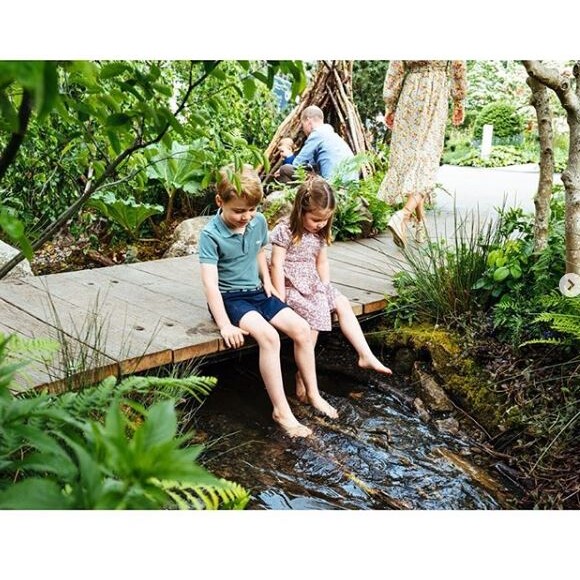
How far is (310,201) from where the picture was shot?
308 cm

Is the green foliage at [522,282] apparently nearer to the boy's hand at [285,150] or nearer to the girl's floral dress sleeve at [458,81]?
the girl's floral dress sleeve at [458,81]

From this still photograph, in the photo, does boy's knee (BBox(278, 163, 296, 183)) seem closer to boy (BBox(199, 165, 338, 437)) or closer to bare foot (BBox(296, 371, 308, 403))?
boy (BBox(199, 165, 338, 437))

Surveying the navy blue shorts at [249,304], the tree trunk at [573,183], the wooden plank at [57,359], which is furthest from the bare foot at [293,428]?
the tree trunk at [573,183]

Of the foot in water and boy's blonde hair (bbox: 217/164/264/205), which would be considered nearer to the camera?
boy's blonde hair (bbox: 217/164/264/205)

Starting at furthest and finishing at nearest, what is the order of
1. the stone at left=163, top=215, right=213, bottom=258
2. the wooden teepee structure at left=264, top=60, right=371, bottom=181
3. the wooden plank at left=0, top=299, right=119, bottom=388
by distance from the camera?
the wooden teepee structure at left=264, top=60, right=371, bottom=181 → the stone at left=163, top=215, right=213, bottom=258 → the wooden plank at left=0, top=299, right=119, bottom=388

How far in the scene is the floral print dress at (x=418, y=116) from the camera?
4.78m

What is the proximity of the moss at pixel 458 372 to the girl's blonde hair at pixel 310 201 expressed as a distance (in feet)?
2.54

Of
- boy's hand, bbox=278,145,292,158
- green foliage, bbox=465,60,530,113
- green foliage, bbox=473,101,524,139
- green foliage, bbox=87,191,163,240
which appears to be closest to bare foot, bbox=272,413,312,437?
green foliage, bbox=87,191,163,240

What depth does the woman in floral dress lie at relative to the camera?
4.76 metres

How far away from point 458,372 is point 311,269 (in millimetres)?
898

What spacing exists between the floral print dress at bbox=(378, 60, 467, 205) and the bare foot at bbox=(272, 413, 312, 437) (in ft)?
8.63
